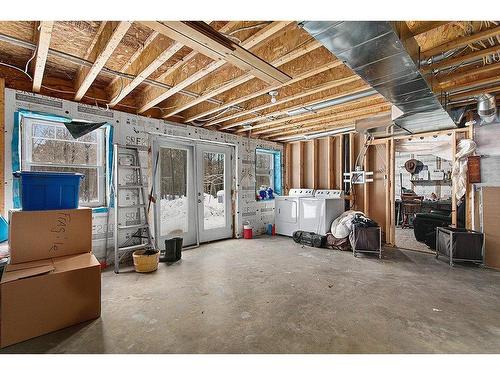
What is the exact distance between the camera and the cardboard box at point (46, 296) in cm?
177

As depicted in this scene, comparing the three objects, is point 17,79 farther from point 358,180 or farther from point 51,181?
point 358,180

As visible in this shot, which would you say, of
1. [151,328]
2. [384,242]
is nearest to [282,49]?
[151,328]

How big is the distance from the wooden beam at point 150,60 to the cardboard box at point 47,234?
1.53m

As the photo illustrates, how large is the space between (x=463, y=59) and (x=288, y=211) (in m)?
3.88

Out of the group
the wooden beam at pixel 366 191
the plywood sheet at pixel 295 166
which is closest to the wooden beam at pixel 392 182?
the wooden beam at pixel 366 191

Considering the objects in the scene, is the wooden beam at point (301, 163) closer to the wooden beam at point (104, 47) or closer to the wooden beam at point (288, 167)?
the wooden beam at point (288, 167)

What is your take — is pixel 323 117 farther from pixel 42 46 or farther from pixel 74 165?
pixel 74 165

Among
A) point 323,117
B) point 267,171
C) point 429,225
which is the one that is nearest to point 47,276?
point 323,117

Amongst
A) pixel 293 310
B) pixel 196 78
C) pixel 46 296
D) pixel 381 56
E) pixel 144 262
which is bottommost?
pixel 293 310

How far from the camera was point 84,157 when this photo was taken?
345 centimetres

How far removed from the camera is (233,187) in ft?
17.6

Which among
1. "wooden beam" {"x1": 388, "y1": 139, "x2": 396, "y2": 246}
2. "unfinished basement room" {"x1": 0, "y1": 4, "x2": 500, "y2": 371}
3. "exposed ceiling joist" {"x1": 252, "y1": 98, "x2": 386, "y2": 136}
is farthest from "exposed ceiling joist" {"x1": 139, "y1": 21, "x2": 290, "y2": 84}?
"wooden beam" {"x1": 388, "y1": 139, "x2": 396, "y2": 246}
